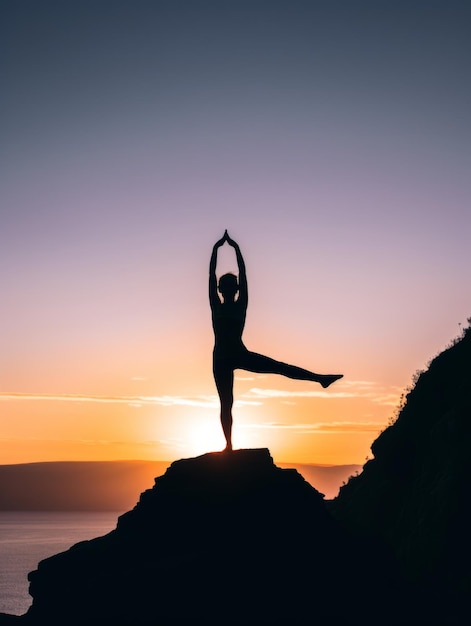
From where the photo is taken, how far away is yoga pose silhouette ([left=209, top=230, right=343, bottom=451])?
15883 millimetres

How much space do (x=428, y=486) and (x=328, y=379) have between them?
17257mm

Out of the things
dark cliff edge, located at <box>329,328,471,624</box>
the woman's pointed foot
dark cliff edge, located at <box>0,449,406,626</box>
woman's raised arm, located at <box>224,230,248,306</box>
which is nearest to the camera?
dark cliff edge, located at <box>0,449,406,626</box>

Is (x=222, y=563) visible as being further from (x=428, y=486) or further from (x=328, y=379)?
(x=428, y=486)

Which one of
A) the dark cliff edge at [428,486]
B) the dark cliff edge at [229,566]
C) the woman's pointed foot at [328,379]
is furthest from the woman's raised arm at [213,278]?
the dark cliff edge at [428,486]

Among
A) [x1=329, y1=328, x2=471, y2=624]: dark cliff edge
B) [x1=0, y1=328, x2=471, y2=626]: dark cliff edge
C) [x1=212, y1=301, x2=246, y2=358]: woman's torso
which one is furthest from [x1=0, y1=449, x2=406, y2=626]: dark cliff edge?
[x1=329, y1=328, x2=471, y2=624]: dark cliff edge

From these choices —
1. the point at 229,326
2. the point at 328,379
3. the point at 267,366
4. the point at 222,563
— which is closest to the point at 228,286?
the point at 229,326

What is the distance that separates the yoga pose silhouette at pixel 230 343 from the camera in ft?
52.1

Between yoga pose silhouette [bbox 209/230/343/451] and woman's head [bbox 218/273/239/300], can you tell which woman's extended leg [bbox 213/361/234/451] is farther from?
woman's head [bbox 218/273/239/300]

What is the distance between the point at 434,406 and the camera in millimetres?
34750

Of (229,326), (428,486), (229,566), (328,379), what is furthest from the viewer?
(428,486)

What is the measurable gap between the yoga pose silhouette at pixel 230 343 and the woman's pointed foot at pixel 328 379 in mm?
439

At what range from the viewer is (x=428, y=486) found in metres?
30.5

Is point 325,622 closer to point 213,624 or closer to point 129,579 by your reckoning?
point 213,624

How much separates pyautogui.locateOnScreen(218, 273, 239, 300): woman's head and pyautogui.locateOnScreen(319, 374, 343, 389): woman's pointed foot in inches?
104
